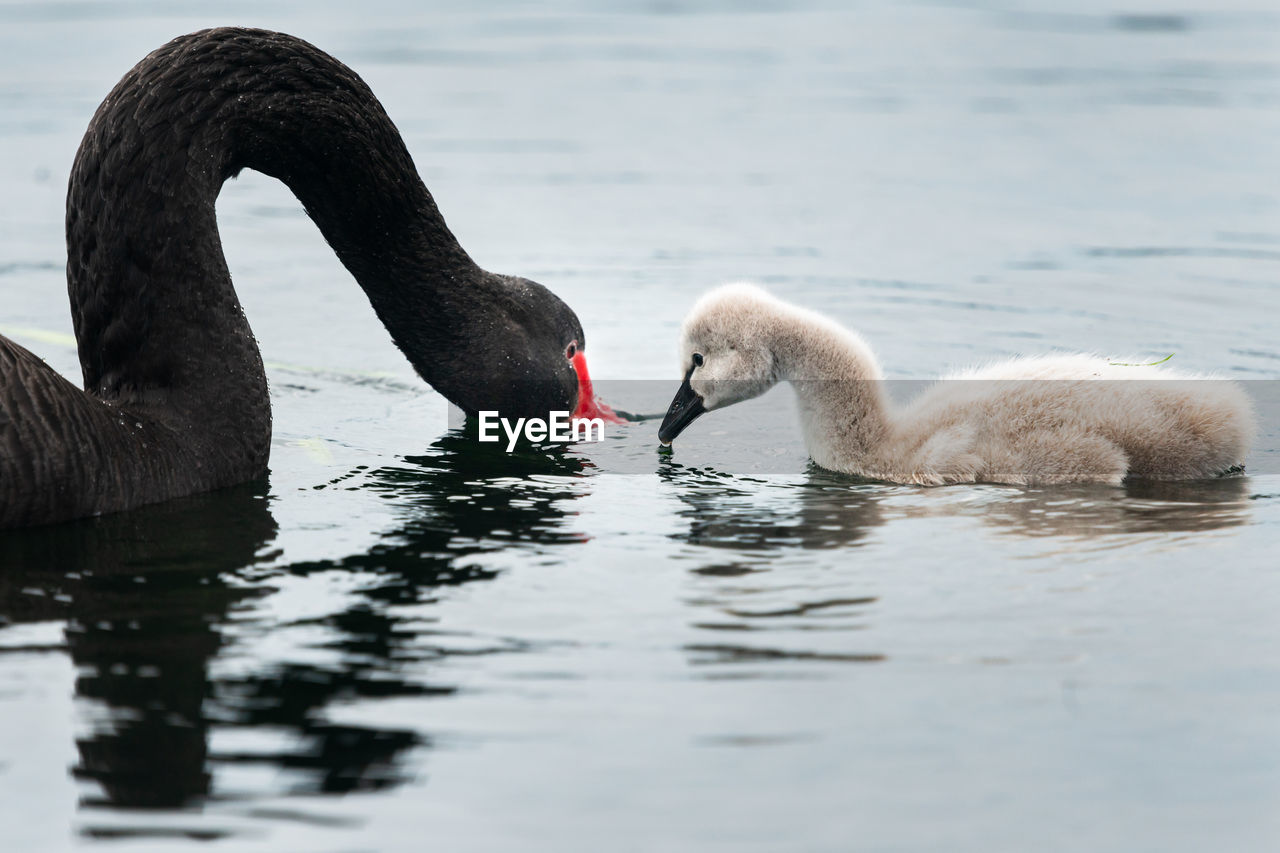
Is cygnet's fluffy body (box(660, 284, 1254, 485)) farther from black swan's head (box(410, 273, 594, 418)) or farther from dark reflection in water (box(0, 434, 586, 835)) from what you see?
dark reflection in water (box(0, 434, 586, 835))

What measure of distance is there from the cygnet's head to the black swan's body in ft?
1.54

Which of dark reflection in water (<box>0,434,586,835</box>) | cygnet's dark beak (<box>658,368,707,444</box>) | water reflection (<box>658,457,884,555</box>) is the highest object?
cygnet's dark beak (<box>658,368,707,444</box>)

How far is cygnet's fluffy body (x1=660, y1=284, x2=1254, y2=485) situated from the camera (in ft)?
17.3

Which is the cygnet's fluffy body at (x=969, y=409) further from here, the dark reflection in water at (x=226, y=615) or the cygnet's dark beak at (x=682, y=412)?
the dark reflection in water at (x=226, y=615)

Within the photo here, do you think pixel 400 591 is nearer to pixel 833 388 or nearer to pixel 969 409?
A: pixel 833 388

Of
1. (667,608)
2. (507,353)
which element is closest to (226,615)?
(667,608)

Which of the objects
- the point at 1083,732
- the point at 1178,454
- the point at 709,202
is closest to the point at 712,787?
the point at 1083,732

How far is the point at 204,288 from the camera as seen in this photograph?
5105 millimetres

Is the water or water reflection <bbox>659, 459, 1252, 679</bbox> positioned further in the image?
water reflection <bbox>659, 459, 1252, 679</bbox>

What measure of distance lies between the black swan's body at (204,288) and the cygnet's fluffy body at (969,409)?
0.67m

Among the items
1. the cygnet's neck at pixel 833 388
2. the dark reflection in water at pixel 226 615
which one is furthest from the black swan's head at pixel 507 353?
the cygnet's neck at pixel 833 388

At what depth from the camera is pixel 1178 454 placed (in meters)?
5.29

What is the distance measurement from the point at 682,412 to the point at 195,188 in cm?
185

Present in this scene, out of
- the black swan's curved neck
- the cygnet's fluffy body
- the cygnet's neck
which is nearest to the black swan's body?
the black swan's curved neck
